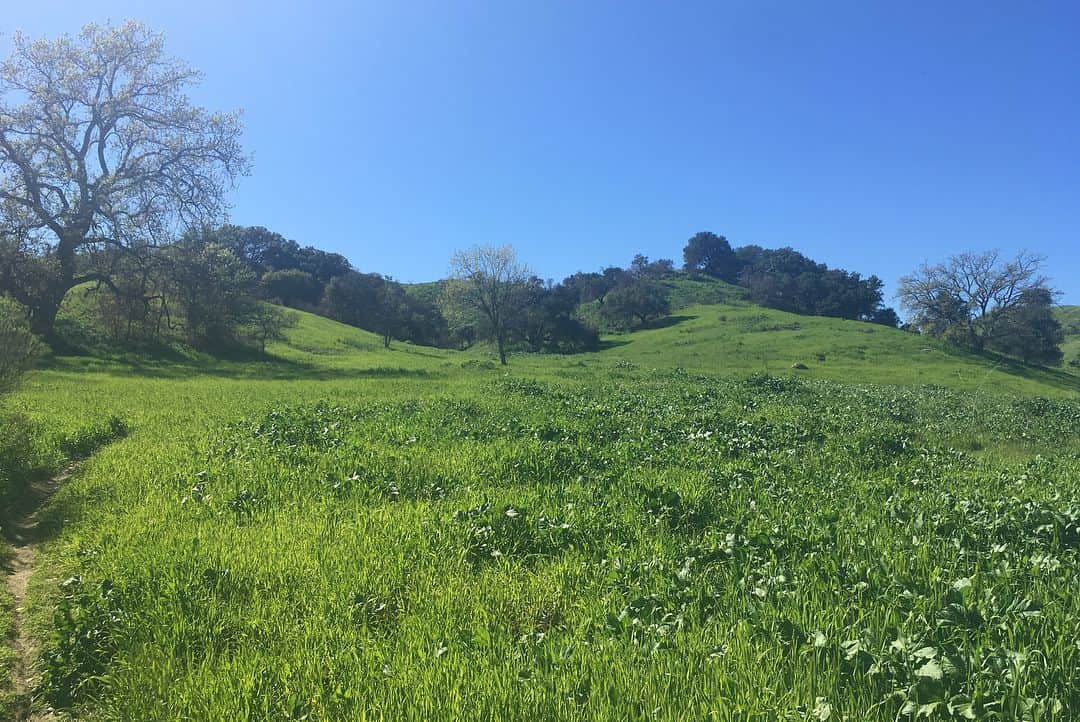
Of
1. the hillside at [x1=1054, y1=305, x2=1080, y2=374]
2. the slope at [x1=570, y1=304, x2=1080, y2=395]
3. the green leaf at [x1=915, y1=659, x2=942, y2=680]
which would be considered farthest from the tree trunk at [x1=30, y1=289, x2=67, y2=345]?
the hillside at [x1=1054, y1=305, x2=1080, y2=374]

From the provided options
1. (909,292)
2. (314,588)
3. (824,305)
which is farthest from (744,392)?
(824,305)

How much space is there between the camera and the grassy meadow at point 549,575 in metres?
3.64

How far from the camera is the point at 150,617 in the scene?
505cm

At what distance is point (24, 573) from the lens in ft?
22.0

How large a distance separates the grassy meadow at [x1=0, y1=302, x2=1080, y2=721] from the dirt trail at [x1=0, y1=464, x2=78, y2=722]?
0.14 m

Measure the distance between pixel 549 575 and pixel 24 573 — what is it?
20.5 ft

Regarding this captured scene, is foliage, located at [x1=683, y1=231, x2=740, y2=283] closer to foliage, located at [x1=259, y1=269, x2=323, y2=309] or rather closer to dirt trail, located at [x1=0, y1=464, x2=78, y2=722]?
A: foliage, located at [x1=259, y1=269, x2=323, y2=309]

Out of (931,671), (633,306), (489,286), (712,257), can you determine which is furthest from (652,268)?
(931,671)

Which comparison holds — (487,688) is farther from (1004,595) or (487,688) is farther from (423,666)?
(1004,595)

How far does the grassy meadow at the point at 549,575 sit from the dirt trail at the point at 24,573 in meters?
0.14

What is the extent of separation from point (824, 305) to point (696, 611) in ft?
399

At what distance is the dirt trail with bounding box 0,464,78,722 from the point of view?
454 cm

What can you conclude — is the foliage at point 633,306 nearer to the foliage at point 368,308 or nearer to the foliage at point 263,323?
the foliage at point 368,308

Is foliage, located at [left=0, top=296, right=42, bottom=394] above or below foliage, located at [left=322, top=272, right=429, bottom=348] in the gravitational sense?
below
